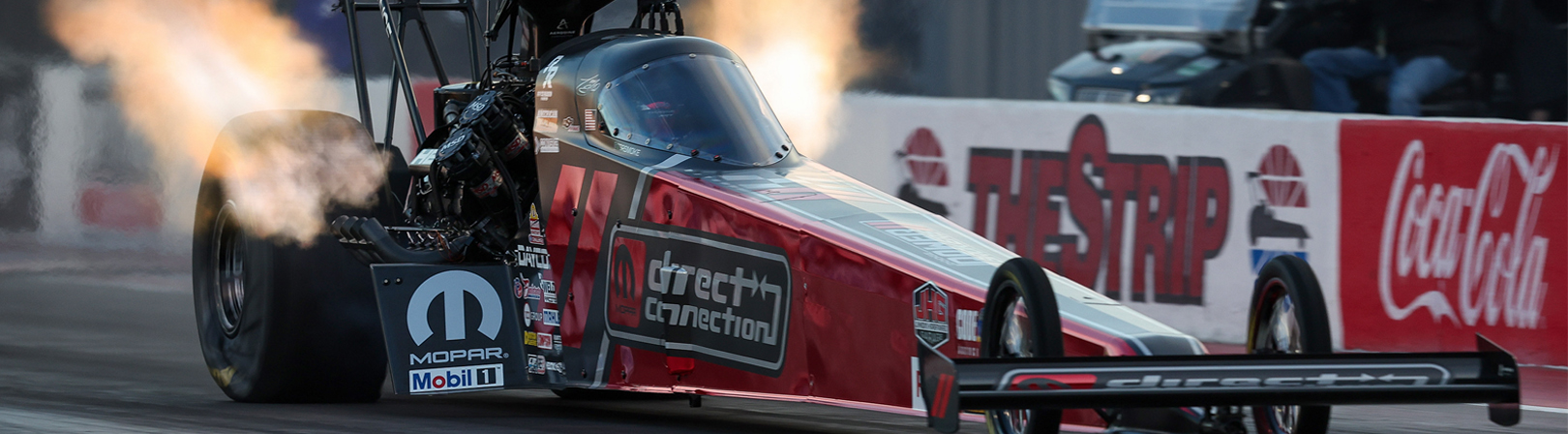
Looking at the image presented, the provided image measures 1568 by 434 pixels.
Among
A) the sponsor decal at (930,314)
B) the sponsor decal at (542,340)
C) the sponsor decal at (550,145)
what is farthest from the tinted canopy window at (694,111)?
the sponsor decal at (930,314)

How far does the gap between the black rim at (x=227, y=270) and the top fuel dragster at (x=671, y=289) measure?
20mm

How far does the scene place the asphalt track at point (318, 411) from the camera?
23.3ft

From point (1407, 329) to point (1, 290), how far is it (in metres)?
10.1

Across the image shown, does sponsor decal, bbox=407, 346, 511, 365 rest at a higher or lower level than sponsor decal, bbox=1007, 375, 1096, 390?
lower

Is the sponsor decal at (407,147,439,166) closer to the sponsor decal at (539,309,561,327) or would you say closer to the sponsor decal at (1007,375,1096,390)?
the sponsor decal at (539,309,561,327)

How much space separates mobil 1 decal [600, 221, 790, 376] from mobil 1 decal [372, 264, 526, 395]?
2.21 feet

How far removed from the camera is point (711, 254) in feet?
20.4

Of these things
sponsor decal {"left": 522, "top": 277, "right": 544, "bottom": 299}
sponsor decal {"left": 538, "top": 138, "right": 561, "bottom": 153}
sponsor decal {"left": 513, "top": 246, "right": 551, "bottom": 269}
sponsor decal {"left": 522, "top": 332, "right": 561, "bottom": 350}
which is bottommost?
sponsor decal {"left": 522, "top": 332, "right": 561, "bottom": 350}

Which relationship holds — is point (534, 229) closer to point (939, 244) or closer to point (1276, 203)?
point (939, 244)

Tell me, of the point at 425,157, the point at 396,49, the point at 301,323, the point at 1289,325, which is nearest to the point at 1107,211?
the point at 396,49

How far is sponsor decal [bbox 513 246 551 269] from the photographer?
7.08m

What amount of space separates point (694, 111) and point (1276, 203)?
178 inches

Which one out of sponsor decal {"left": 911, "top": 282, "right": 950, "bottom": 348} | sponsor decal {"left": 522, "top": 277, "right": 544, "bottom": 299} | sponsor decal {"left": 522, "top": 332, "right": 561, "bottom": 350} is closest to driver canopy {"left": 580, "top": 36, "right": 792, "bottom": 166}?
sponsor decal {"left": 522, "top": 277, "right": 544, "bottom": 299}

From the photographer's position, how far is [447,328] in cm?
716
